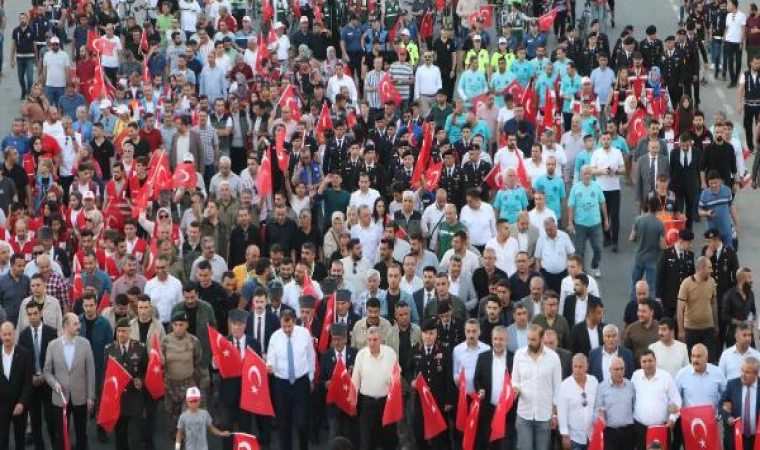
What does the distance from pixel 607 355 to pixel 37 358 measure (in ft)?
20.1

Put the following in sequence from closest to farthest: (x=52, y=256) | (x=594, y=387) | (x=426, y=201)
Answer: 1. (x=594, y=387)
2. (x=52, y=256)
3. (x=426, y=201)

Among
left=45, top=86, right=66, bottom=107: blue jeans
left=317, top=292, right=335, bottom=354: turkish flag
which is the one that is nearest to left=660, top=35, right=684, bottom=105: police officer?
left=45, top=86, right=66, bottom=107: blue jeans

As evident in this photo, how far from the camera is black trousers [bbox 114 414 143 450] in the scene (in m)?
20.9

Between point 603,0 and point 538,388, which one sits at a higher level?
point 603,0

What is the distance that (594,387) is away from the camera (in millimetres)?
19516

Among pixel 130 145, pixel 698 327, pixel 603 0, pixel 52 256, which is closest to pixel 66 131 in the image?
pixel 130 145

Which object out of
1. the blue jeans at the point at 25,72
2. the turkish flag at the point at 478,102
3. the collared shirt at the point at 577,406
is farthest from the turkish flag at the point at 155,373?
the blue jeans at the point at 25,72

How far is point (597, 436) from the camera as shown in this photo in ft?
63.7

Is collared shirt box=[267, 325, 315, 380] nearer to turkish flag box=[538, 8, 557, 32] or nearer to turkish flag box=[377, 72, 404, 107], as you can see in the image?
turkish flag box=[377, 72, 404, 107]

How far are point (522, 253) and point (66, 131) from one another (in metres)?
8.33

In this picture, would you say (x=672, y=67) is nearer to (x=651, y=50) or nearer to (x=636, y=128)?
(x=651, y=50)

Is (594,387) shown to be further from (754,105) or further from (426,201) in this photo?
(754,105)

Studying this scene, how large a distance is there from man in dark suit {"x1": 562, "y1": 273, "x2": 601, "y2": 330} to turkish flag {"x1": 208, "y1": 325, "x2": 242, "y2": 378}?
12.0ft

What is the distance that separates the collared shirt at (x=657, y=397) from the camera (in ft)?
63.8
